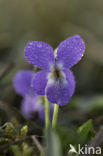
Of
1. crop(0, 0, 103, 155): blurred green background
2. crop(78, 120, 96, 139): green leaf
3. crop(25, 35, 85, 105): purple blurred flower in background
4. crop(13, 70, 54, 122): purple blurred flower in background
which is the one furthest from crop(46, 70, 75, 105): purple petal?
crop(0, 0, 103, 155): blurred green background

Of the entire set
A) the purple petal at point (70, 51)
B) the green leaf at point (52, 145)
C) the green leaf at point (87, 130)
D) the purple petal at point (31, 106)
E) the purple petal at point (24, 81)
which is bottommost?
the purple petal at point (31, 106)

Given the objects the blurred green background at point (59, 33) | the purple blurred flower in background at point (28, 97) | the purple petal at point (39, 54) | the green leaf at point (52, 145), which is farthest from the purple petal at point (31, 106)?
the green leaf at point (52, 145)

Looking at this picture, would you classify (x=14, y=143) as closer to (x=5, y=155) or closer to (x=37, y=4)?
(x=5, y=155)

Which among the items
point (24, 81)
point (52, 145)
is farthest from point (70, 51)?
point (24, 81)

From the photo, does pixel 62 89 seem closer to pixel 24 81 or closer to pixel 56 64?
pixel 56 64

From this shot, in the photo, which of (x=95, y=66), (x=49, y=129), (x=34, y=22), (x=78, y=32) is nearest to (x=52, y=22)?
(x=34, y=22)

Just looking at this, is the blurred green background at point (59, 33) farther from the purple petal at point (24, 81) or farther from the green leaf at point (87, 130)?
the green leaf at point (87, 130)

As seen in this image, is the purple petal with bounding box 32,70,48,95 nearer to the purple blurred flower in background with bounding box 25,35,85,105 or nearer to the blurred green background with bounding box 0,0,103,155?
the purple blurred flower in background with bounding box 25,35,85,105
